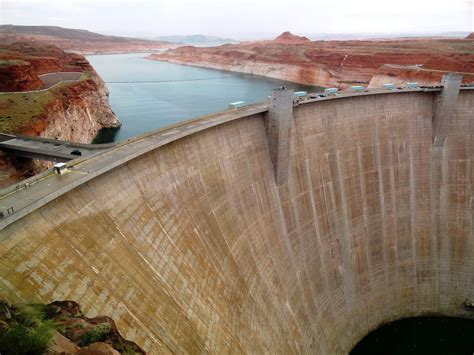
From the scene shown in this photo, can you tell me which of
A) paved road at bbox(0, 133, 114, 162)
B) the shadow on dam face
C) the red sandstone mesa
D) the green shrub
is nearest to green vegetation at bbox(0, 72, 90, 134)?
paved road at bbox(0, 133, 114, 162)

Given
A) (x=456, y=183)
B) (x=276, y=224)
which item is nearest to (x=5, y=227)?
(x=276, y=224)

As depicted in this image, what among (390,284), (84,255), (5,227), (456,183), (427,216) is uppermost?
(5,227)

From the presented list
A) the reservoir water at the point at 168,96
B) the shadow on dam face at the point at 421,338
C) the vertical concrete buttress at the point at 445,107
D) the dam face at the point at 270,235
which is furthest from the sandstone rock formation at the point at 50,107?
the vertical concrete buttress at the point at 445,107

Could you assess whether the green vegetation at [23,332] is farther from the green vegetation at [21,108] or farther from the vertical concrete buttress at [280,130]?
the green vegetation at [21,108]

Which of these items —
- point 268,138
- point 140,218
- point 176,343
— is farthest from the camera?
point 268,138

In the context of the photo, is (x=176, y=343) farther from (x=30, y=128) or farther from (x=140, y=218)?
(x=30, y=128)

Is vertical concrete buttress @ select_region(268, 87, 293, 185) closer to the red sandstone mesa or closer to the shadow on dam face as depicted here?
the shadow on dam face

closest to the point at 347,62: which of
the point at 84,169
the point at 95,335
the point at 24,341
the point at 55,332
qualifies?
the point at 84,169
